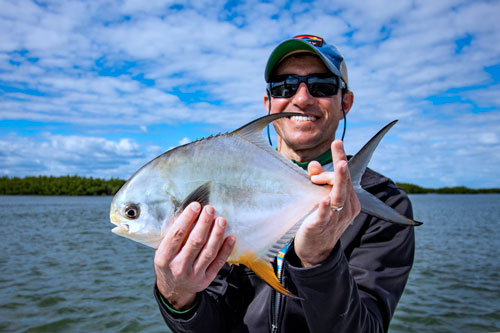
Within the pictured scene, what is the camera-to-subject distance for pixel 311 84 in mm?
2936

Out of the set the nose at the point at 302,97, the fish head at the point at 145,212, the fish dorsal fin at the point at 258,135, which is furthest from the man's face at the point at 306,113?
the fish head at the point at 145,212

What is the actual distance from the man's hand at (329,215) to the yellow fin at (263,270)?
0.18m

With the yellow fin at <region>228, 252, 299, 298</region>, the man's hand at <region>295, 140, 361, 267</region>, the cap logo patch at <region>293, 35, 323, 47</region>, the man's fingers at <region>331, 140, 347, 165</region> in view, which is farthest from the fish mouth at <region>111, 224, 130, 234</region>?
the cap logo patch at <region>293, 35, 323, 47</region>

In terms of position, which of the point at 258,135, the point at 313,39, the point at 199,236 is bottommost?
the point at 199,236

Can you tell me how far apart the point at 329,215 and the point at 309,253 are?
0.89 feet

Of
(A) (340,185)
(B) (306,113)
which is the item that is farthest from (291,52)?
(A) (340,185)

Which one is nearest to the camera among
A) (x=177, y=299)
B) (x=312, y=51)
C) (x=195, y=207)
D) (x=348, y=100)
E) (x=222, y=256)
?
(x=195, y=207)

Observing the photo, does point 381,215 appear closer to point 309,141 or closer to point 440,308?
point 309,141

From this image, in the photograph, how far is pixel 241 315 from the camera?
8.89ft

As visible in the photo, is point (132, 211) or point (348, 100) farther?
point (348, 100)

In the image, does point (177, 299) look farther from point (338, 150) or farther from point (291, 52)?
point (291, 52)

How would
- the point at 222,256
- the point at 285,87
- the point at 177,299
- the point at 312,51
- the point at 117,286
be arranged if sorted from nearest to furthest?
the point at 222,256, the point at 177,299, the point at 312,51, the point at 285,87, the point at 117,286

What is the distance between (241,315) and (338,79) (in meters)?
1.99

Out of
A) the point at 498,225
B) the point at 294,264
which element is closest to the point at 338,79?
the point at 294,264
